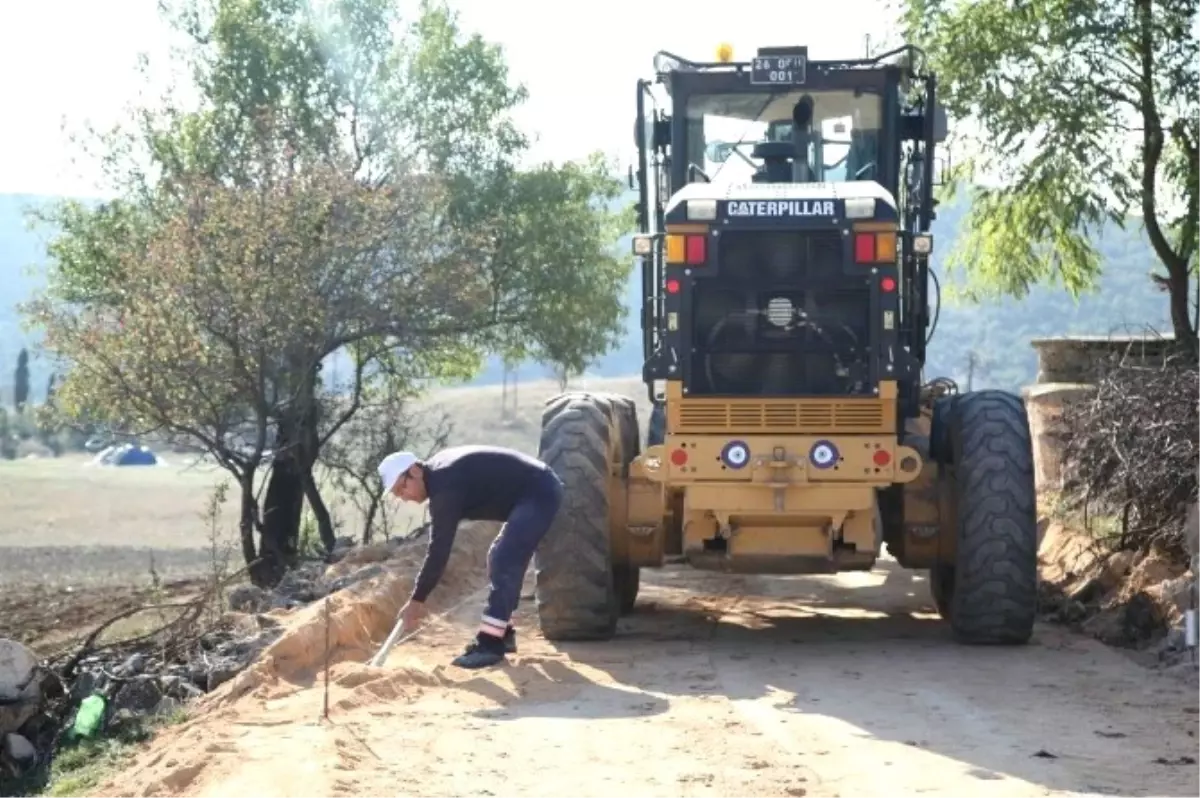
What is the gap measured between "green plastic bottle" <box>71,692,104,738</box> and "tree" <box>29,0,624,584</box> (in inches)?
258

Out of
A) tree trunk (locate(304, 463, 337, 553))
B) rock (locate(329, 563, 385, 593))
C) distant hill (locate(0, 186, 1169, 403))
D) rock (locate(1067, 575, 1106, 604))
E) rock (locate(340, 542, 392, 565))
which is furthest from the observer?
distant hill (locate(0, 186, 1169, 403))

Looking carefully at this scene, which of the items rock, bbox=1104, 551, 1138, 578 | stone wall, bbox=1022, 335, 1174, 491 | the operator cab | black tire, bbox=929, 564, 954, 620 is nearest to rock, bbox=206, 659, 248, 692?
the operator cab

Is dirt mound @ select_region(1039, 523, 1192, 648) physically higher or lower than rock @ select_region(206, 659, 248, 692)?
higher

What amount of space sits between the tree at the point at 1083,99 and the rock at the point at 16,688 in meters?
11.1

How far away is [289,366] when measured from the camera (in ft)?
71.9

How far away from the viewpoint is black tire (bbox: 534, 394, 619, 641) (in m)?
12.4

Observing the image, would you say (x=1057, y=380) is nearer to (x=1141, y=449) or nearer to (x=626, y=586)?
(x=1141, y=449)

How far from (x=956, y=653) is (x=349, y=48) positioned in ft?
54.5

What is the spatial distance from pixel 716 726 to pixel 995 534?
334 cm

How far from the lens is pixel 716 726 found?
9625 mm

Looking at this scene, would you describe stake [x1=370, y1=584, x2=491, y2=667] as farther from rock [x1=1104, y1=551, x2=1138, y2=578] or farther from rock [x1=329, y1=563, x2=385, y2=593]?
rock [x1=1104, y1=551, x2=1138, y2=578]

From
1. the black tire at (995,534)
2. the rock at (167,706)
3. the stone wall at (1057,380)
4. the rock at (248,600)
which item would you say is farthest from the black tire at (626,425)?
the stone wall at (1057,380)

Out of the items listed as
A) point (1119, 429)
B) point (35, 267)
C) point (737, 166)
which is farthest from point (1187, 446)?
point (35, 267)

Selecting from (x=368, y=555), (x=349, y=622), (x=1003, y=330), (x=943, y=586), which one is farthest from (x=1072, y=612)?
(x=1003, y=330)
